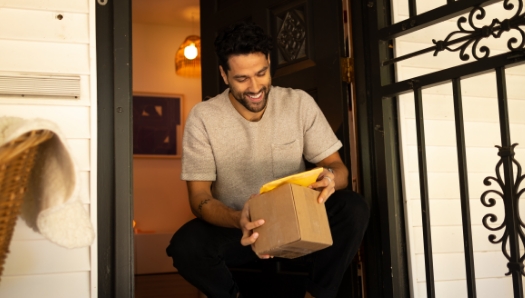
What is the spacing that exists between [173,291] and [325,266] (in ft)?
6.15

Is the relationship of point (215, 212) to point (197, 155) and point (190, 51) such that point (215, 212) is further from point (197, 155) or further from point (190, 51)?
point (190, 51)

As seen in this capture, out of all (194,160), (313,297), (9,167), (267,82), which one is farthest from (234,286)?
(9,167)

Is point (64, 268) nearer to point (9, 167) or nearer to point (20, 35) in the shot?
point (20, 35)

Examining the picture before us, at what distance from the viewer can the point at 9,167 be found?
98 centimetres

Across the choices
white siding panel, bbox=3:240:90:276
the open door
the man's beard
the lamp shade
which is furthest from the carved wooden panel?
the lamp shade

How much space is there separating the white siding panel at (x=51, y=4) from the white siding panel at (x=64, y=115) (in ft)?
1.17

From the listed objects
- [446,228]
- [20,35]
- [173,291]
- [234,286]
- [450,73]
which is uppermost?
[20,35]

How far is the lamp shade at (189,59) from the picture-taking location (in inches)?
215

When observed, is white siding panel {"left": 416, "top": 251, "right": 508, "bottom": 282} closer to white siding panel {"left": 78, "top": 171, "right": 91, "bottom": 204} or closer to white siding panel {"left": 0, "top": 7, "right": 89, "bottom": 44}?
white siding panel {"left": 78, "top": 171, "right": 91, "bottom": 204}

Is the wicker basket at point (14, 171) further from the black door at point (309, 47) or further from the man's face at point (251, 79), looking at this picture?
the black door at point (309, 47)

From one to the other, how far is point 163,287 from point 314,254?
2.05 metres

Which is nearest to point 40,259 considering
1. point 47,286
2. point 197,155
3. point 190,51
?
point 47,286

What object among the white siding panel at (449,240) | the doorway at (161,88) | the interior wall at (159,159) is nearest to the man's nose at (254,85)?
the white siding panel at (449,240)

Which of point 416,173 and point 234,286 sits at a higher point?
point 416,173
